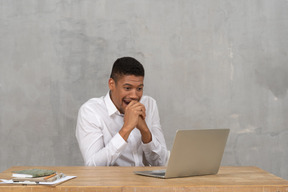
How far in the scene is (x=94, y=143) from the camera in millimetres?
2510

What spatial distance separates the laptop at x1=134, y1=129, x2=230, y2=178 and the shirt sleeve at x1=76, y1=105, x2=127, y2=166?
1.35 ft

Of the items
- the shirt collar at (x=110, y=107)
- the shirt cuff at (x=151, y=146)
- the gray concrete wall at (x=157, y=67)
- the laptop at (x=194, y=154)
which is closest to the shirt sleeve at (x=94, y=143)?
the shirt collar at (x=110, y=107)

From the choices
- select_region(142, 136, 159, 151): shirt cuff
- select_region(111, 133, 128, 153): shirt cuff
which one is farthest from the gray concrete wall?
select_region(111, 133, 128, 153): shirt cuff

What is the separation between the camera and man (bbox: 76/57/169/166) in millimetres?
2490

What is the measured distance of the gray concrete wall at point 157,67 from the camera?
3850 millimetres

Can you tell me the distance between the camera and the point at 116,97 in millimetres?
2723

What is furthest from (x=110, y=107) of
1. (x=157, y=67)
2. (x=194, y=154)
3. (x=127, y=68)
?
(x=157, y=67)

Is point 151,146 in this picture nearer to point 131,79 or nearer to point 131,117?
point 131,117

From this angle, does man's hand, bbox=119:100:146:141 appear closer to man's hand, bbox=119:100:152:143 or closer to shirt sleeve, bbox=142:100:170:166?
man's hand, bbox=119:100:152:143

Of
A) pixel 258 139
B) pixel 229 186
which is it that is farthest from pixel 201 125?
pixel 229 186

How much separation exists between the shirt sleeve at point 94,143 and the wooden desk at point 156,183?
311 millimetres

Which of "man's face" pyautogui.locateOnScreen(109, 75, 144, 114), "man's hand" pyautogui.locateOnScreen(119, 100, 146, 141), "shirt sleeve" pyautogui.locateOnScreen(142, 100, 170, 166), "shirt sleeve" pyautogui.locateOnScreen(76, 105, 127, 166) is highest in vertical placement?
"man's face" pyautogui.locateOnScreen(109, 75, 144, 114)

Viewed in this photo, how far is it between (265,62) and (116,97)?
6.17 feet

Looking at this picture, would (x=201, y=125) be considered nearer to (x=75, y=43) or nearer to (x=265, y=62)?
(x=265, y=62)
